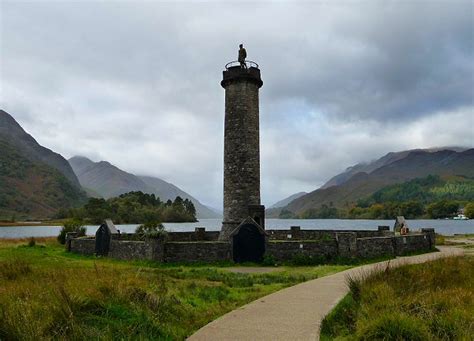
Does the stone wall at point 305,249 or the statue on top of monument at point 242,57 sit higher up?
the statue on top of monument at point 242,57

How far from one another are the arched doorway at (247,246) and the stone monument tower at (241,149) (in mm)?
3124

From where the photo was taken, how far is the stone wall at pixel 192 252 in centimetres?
2256

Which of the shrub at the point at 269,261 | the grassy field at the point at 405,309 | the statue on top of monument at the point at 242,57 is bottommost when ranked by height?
the shrub at the point at 269,261

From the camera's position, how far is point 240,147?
26.5m

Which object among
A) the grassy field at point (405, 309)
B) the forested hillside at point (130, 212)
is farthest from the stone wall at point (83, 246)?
the forested hillside at point (130, 212)

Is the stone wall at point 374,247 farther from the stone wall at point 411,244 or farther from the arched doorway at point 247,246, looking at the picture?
the arched doorway at point 247,246

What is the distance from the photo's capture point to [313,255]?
21.9 meters

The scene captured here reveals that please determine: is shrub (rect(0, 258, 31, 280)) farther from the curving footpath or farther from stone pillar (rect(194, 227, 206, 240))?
stone pillar (rect(194, 227, 206, 240))

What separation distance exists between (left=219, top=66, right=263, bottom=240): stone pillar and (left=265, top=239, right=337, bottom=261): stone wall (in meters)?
4.27

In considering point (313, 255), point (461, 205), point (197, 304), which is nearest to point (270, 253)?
point (313, 255)

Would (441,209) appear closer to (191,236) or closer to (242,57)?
(191,236)

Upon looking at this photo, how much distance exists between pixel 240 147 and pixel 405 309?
62.8 ft

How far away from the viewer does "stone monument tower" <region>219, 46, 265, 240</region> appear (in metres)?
26.2

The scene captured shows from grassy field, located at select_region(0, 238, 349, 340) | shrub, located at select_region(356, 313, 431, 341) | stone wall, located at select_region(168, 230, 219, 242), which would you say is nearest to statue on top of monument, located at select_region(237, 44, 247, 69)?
stone wall, located at select_region(168, 230, 219, 242)
